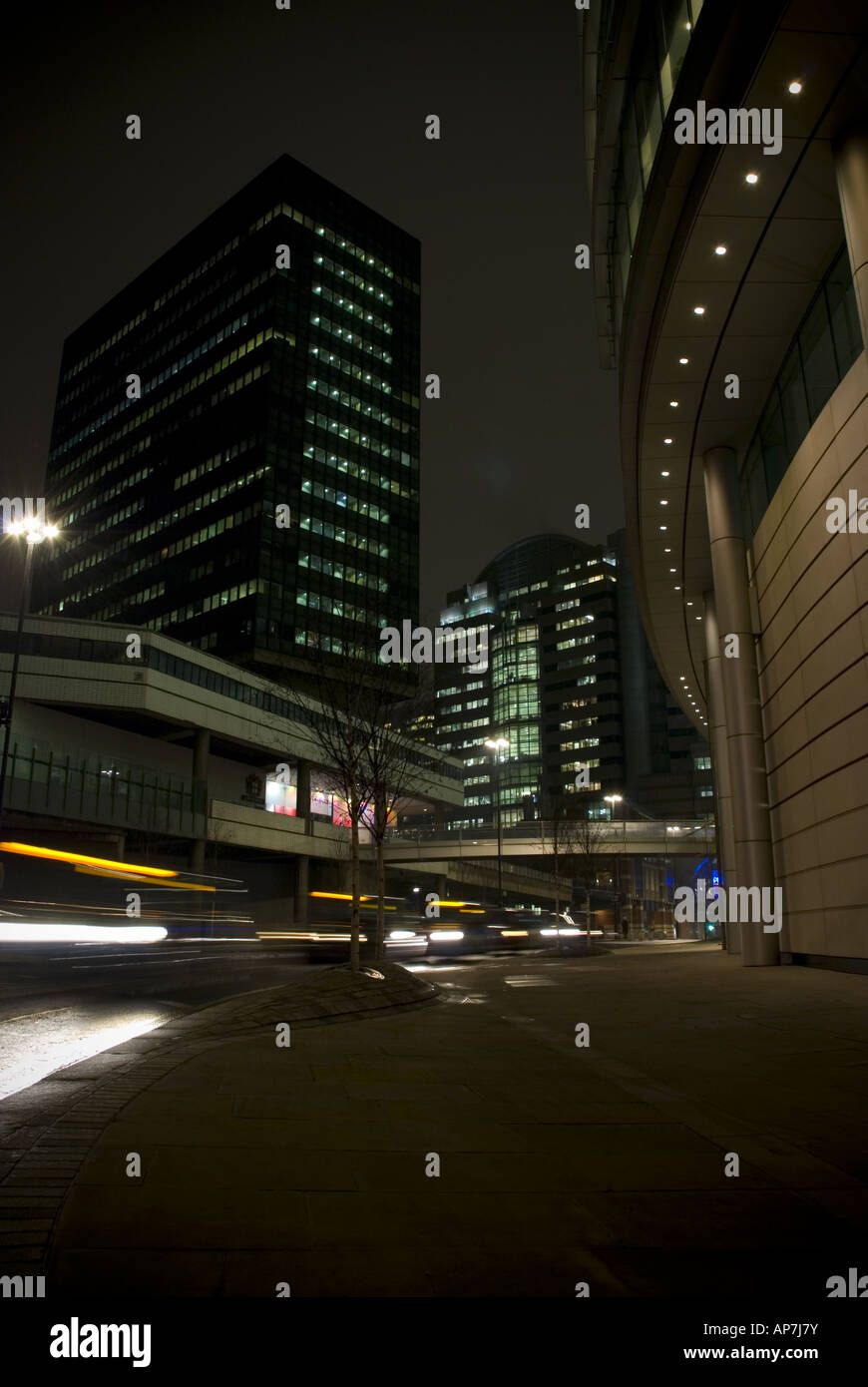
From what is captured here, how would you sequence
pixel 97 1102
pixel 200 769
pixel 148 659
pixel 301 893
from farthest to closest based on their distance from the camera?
pixel 301 893
pixel 200 769
pixel 148 659
pixel 97 1102

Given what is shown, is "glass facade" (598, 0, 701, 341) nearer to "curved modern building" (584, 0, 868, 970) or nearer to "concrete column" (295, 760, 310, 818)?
"curved modern building" (584, 0, 868, 970)

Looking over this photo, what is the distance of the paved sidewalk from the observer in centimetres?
352

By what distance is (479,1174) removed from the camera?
4.89 m

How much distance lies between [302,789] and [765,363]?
57.7 metres

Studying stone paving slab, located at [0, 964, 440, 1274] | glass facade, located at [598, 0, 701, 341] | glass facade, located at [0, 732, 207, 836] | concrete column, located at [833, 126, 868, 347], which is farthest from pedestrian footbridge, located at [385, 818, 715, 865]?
stone paving slab, located at [0, 964, 440, 1274]

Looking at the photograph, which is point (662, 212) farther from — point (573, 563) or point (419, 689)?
point (573, 563)

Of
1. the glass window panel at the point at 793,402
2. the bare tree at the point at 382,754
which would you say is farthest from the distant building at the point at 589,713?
the glass window panel at the point at 793,402

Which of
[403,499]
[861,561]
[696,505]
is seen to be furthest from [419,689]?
[403,499]

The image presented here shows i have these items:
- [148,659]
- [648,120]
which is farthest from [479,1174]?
[148,659]

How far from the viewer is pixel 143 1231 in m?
3.81

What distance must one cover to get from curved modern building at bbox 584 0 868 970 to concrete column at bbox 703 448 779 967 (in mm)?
56

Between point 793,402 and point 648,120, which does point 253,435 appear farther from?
point 793,402

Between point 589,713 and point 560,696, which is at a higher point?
point 560,696

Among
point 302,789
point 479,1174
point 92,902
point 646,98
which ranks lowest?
point 479,1174
